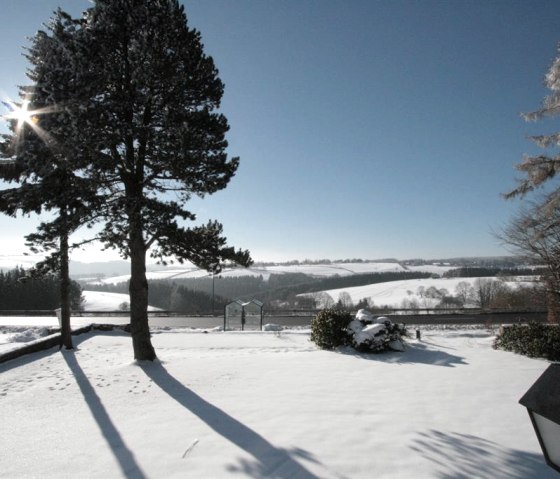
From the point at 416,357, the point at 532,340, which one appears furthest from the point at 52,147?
the point at 532,340

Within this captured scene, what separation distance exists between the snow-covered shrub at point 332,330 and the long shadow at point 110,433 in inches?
286

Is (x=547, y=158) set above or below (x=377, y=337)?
above

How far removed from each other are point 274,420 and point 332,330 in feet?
22.1

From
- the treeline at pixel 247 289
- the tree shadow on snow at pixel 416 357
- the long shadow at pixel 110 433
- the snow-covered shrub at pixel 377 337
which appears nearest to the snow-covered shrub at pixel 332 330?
the snow-covered shrub at pixel 377 337

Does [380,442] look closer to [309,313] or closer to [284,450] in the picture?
[284,450]

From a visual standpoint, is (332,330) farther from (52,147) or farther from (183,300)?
(183,300)

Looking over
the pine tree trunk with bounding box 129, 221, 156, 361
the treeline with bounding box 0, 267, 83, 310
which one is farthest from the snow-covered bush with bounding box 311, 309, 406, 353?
the treeline with bounding box 0, 267, 83, 310

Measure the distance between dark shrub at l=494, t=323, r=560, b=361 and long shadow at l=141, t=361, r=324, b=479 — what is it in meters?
9.09

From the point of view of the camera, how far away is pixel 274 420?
5355mm

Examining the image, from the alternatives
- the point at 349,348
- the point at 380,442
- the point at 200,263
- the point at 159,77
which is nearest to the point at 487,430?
the point at 380,442

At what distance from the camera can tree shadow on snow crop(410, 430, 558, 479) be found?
3795 mm

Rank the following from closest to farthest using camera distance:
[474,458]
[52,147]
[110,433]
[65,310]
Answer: [474,458] → [110,433] → [52,147] → [65,310]

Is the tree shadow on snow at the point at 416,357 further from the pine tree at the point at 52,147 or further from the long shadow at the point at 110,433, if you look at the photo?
the pine tree at the point at 52,147

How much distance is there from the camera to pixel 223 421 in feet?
17.7
